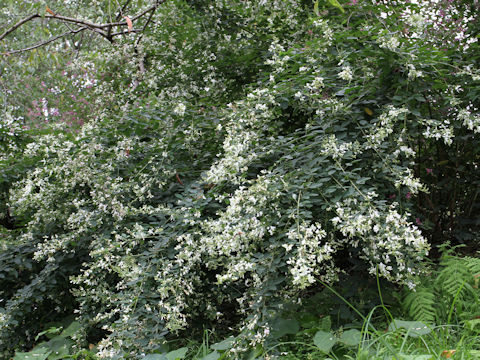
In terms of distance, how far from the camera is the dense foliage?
7.34 feet

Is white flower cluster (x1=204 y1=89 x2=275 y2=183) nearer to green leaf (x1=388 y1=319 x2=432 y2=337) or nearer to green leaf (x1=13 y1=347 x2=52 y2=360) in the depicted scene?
green leaf (x1=388 y1=319 x2=432 y2=337)

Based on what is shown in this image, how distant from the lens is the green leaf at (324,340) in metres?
2.06

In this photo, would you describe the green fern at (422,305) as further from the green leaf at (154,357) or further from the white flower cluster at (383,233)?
the green leaf at (154,357)

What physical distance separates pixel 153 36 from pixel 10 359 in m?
3.30

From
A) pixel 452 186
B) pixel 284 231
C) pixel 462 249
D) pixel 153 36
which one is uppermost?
pixel 153 36

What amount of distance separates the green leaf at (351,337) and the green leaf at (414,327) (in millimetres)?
172

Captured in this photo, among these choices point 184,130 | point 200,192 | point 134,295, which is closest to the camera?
point 134,295

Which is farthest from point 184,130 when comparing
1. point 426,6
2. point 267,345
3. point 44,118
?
point 44,118

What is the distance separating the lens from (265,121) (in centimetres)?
284

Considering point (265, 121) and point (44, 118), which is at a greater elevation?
point (44, 118)

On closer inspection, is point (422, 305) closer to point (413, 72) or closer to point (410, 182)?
point (410, 182)

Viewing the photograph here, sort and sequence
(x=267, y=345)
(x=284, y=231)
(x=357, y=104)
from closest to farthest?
(x=267, y=345) < (x=284, y=231) < (x=357, y=104)

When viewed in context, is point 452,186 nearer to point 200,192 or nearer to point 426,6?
point 426,6

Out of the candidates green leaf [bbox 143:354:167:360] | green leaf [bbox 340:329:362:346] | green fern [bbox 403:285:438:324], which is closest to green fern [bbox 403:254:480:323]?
green fern [bbox 403:285:438:324]
